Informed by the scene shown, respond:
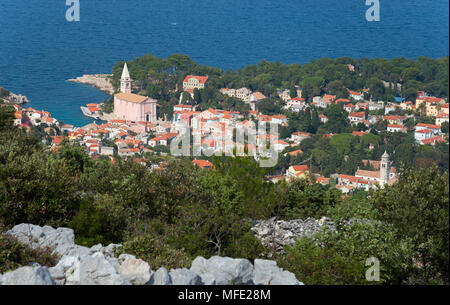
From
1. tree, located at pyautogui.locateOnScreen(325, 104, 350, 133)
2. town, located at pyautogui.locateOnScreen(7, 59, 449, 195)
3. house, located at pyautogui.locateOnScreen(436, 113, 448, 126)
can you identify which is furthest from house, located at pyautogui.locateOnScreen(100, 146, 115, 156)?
house, located at pyautogui.locateOnScreen(436, 113, 448, 126)

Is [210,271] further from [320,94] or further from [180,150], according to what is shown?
[320,94]

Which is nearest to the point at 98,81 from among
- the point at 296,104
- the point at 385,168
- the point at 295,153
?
the point at 296,104

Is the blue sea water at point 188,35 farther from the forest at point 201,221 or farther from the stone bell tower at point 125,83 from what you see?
the forest at point 201,221

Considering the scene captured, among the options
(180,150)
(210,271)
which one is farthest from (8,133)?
(180,150)

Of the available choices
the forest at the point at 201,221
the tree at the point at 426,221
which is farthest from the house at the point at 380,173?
the tree at the point at 426,221

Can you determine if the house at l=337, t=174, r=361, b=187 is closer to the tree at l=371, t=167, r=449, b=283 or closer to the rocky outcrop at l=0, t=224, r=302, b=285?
the tree at l=371, t=167, r=449, b=283

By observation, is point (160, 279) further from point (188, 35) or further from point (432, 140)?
point (188, 35)
